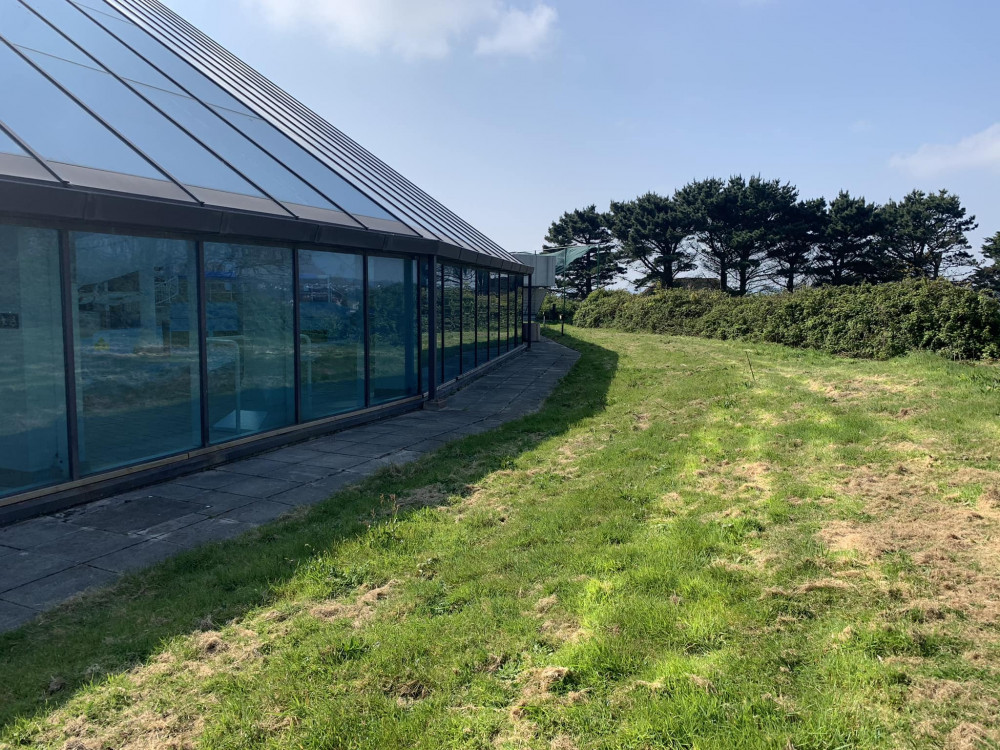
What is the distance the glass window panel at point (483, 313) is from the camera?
1684 centimetres

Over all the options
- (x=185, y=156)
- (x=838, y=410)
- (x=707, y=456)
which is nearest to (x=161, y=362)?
(x=185, y=156)

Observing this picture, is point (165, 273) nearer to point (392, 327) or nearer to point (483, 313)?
point (392, 327)

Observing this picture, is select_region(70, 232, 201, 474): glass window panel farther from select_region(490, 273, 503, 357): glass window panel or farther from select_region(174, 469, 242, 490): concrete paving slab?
select_region(490, 273, 503, 357): glass window panel

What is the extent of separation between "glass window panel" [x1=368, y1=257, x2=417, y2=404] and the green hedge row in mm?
11789

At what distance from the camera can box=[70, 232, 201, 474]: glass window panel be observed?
256 inches

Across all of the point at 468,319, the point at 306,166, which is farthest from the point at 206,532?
the point at 468,319

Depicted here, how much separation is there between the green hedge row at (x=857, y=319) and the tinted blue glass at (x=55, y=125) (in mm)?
15632

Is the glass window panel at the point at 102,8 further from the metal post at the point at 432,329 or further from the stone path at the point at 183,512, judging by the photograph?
the stone path at the point at 183,512

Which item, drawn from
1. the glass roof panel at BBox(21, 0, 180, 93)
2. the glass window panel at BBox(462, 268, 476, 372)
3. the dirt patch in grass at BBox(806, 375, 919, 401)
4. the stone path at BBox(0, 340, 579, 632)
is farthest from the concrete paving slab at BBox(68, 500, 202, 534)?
the glass window panel at BBox(462, 268, 476, 372)

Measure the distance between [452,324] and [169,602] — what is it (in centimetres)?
1031

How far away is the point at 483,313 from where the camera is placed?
17281 millimetres

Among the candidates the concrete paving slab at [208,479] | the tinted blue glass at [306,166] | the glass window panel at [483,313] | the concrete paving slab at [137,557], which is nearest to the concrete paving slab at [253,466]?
the concrete paving slab at [208,479]

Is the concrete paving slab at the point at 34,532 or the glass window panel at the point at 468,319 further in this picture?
the glass window panel at the point at 468,319

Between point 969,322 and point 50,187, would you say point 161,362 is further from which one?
point 969,322
